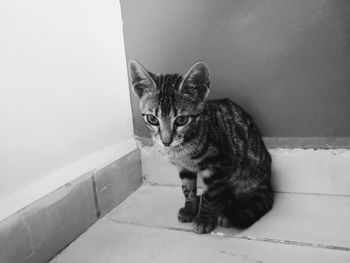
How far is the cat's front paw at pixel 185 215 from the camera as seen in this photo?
130 centimetres

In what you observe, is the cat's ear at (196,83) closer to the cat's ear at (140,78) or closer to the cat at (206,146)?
the cat at (206,146)

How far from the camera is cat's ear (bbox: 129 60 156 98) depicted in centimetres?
117

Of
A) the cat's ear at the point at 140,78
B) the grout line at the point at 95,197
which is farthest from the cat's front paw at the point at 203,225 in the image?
the cat's ear at the point at 140,78

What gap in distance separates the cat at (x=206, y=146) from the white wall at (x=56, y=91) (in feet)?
0.86

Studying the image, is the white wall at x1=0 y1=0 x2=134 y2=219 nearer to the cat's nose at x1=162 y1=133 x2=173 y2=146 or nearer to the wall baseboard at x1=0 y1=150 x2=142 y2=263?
the wall baseboard at x1=0 y1=150 x2=142 y2=263

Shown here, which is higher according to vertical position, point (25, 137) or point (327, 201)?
point (25, 137)

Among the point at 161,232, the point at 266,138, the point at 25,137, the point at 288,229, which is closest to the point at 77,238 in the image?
the point at 161,232

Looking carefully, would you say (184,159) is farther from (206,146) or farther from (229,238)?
(229,238)

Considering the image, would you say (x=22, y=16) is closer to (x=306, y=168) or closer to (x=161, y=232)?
(x=161, y=232)

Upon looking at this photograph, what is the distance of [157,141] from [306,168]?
0.70 m

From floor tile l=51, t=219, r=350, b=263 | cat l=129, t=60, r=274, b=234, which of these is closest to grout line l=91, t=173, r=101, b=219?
floor tile l=51, t=219, r=350, b=263

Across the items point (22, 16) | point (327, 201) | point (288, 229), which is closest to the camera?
point (22, 16)

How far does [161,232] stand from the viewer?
1.23 metres

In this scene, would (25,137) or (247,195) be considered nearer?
(25,137)
